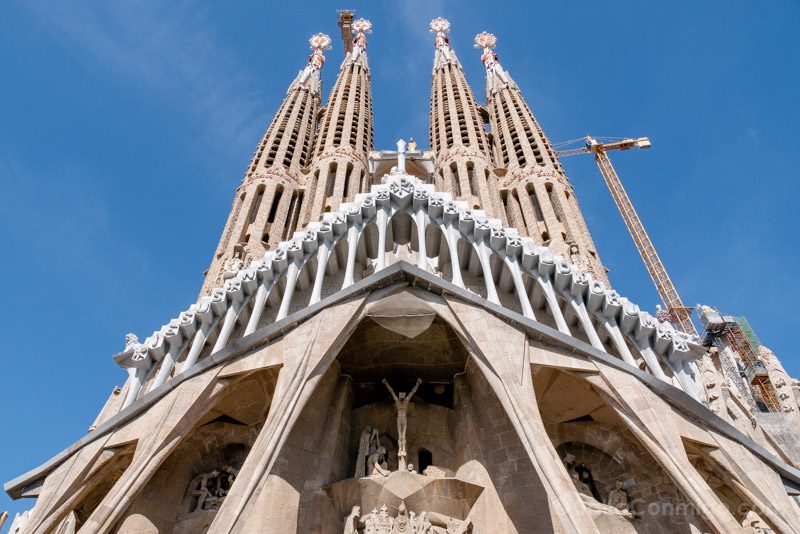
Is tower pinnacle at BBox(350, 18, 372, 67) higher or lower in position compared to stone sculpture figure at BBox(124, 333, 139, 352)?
higher

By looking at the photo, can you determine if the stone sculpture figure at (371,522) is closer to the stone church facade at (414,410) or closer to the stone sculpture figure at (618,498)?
the stone church facade at (414,410)

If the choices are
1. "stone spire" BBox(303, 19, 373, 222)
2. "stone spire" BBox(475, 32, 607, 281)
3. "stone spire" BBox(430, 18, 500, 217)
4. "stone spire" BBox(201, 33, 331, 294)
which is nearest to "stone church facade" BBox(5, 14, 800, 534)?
"stone spire" BBox(201, 33, 331, 294)

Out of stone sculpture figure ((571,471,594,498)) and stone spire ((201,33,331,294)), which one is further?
stone spire ((201,33,331,294))

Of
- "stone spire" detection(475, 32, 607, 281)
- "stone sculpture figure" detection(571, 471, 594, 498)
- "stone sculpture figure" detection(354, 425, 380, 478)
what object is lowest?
"stone sculpture figure" detection(571, 471, 594, 498)

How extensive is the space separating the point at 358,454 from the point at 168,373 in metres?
4.01

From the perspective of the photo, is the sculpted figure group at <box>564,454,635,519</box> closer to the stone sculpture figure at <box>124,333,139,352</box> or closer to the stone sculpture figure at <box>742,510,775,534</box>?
the stone sculpture figure at <box>742,510,775,534</box>

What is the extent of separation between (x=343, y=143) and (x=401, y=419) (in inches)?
565

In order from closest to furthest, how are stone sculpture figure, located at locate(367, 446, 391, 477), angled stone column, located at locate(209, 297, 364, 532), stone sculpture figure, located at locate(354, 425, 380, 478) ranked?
angled stone column, located at locate(209, 297, 364, 532), stone sculpture figure, located at locate(367, 446, 391, 477), stone sculpture figure, located at locate(354, 425, 380, 478)

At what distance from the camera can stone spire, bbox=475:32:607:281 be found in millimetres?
19234

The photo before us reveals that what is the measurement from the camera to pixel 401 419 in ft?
42.2

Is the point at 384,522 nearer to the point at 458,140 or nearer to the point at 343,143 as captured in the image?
the point at 343,143

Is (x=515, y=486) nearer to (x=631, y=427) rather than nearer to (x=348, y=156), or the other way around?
(x=631, y=427)

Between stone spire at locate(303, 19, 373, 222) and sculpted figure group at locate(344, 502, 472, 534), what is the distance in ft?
33.9

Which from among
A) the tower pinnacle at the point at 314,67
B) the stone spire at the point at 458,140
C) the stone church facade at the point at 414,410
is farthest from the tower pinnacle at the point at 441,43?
the stone church facade at the point at 414,410
